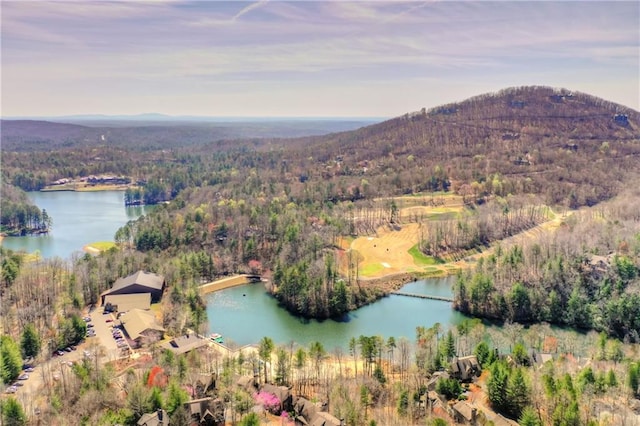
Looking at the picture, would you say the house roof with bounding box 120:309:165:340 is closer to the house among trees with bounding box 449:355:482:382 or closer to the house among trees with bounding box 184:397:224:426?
the house among trees with bounding box 184:397:224:426

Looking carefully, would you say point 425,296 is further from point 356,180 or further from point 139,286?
point 356,180

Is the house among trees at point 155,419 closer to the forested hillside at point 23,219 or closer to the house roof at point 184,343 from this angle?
the house roof at point 184,343

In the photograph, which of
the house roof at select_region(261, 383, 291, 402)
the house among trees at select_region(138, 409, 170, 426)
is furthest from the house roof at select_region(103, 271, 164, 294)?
the house among trees at select_region(138, 409, 170, 426)

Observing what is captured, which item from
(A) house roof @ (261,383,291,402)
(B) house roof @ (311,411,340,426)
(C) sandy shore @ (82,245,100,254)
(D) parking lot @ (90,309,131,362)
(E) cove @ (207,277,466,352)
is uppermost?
(B) house roof @ (311,411,340,426)

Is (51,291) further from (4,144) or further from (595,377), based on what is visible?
(4,144)

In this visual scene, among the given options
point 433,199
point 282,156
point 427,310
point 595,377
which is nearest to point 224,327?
point 427,310
